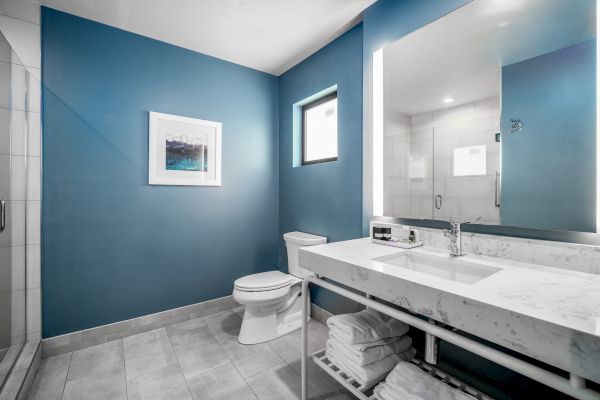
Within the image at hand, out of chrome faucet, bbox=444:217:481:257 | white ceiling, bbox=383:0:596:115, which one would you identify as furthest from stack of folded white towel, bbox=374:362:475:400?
white ceiling, bbox=383:0:596:115

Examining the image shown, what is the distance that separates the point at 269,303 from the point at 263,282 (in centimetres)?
15

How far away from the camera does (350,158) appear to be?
1994 mm

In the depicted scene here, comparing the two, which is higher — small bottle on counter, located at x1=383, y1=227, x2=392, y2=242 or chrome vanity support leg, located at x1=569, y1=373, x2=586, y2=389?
small bottle on counter, located at x1=383, y1=227, x2=392, y2=242

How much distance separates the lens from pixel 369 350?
127cm

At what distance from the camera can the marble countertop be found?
58cm

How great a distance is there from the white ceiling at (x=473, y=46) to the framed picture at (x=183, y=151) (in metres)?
1.52

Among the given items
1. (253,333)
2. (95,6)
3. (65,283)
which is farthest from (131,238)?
(95,6)

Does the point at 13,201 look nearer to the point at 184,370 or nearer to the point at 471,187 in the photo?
the point at 184,370

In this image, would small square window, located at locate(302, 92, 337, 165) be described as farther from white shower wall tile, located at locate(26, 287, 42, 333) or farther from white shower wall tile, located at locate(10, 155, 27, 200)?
white shower wall tile, located at locate(26, 287, 42, 333)

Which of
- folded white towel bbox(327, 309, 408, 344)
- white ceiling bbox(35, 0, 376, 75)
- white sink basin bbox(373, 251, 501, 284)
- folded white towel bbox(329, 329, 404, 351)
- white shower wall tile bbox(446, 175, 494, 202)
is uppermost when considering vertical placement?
white ceiling bbox(35, 0, 376, 75)

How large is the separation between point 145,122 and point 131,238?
914 millimetres

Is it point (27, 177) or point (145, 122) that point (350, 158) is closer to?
point (145, 122)

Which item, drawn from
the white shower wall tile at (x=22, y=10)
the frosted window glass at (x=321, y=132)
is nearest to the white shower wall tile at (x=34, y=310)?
the white shower wall tile at (x=22, y=10)

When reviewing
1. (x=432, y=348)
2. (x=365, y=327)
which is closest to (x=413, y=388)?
(x=432, y=348)
